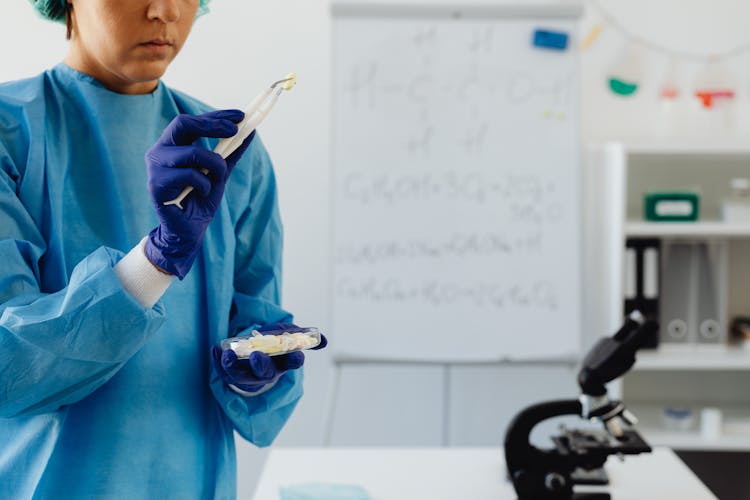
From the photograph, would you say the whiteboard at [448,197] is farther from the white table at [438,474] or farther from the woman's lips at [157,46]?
the woman's lips at [157,46]

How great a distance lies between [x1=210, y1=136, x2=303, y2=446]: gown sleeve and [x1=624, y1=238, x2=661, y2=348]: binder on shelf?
172 cm

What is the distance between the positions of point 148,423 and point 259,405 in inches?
5.9

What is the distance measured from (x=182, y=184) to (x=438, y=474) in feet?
3.27

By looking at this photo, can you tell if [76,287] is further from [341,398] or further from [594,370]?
[341,398]

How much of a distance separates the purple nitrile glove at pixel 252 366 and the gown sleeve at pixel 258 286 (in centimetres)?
4

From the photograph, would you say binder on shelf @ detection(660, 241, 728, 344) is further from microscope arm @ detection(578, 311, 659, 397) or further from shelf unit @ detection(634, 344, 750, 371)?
microscope arm @ detection(578, 311, 659, 397)

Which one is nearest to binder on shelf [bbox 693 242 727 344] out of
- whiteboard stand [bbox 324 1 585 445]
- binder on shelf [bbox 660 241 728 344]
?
binder on shelf [bbox 660 241 728 344]

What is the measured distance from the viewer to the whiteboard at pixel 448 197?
266 centimetres

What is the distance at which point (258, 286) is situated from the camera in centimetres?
120

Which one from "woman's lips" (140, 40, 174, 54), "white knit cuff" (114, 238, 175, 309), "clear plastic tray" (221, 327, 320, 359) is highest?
"woman's lips" (140, 40, 174, 54)

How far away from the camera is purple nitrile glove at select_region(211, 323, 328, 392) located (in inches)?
40.7

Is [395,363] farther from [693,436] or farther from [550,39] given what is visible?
[550,39]

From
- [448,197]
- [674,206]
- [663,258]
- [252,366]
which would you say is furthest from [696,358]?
[252,366]

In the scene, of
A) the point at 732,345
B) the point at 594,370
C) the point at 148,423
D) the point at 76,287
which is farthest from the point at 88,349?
the point at 732,345
